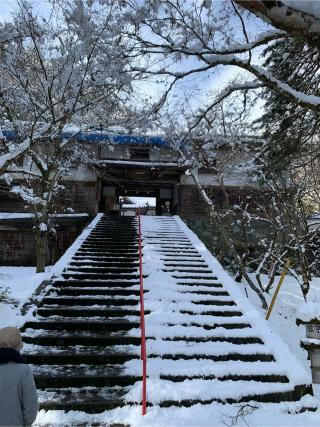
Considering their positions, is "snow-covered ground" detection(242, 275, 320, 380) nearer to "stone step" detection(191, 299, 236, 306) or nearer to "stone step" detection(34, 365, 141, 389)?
"stone step" detection(191, 299, 236, 306)

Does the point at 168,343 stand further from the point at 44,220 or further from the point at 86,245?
the point at 44,220

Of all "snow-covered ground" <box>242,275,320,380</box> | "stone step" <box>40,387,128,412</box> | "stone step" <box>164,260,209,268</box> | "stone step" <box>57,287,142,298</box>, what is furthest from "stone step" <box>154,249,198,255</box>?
"stone step" <box>40,387,128,412</box>

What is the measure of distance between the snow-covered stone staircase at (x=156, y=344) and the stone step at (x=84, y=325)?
0.7 inches

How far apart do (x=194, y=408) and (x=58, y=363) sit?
89.3 inches

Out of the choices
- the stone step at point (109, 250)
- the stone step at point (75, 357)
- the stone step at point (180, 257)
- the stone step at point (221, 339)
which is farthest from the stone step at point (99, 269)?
the stone step at point (75, 357)

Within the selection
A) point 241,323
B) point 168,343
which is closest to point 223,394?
point 168,343

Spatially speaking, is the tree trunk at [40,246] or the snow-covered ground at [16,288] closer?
the snow-covered ground at [16,288]

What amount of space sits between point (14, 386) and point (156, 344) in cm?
344

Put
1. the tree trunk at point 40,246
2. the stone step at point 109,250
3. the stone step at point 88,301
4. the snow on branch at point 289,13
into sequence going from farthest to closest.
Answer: the tree trunk at point 40,246, the stone step at point 109,250, the stone step at point 88,301, the snow on branch at point 289,13

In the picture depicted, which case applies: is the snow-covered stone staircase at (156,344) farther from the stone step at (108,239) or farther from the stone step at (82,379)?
the stone step at (108,239)

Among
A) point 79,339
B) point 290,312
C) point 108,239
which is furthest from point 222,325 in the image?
point 290,312

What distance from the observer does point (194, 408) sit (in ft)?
15.5

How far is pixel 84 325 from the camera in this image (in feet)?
21.7

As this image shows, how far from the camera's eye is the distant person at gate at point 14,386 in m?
2.89
